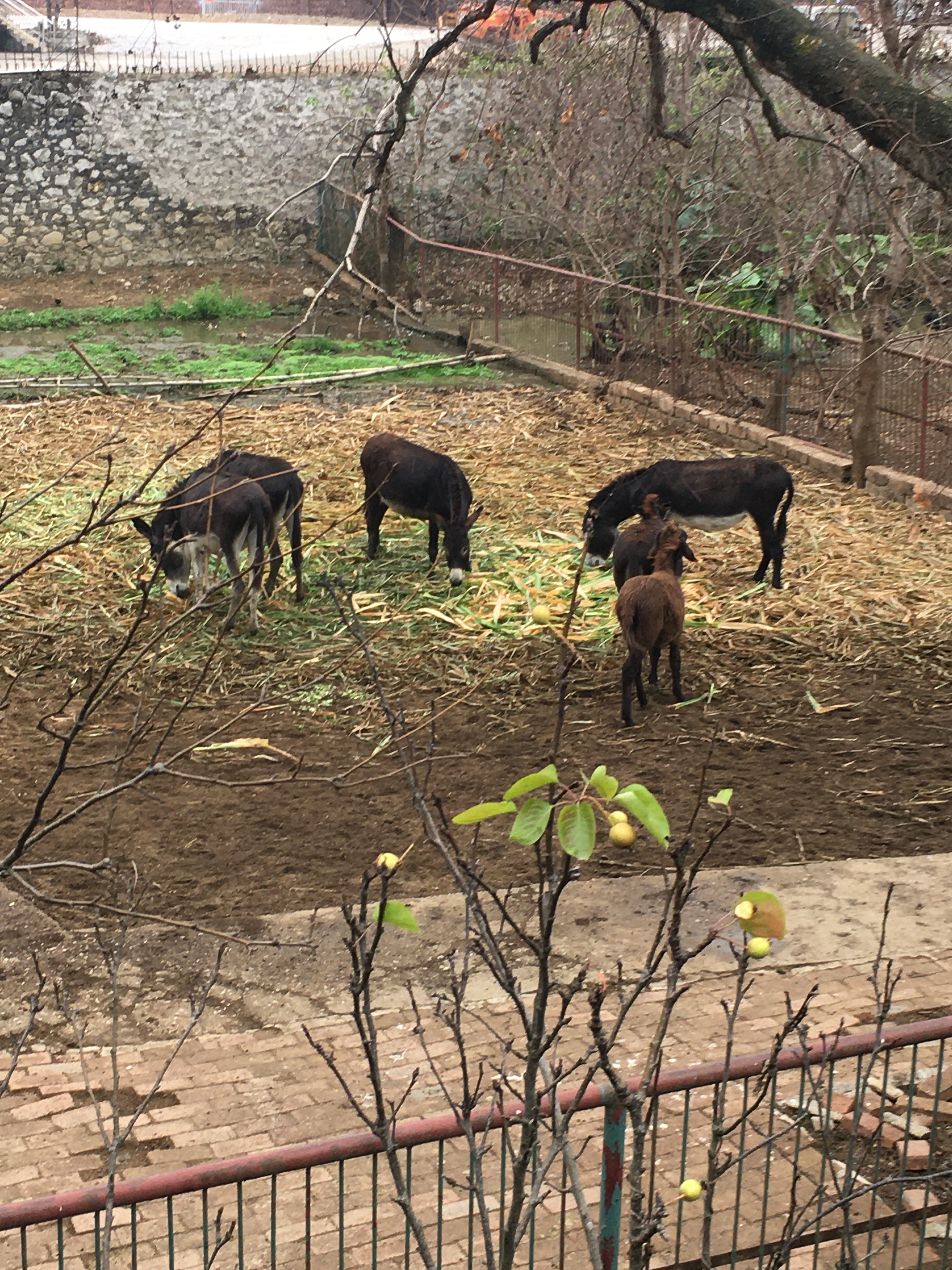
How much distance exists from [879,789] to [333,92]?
80.3 ft

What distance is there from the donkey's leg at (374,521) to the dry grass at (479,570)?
14 centimetres

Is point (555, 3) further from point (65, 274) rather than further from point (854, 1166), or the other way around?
point (65, 274)

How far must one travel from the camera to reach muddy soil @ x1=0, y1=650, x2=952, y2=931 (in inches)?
299

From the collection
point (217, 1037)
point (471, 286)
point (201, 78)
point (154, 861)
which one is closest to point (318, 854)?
point (154, 861)

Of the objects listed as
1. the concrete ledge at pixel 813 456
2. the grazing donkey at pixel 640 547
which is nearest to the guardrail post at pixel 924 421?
the concrete ledge at pixel 813 456

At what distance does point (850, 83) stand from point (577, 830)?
418 cm

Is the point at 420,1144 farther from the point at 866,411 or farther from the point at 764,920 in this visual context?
the point at 866,411

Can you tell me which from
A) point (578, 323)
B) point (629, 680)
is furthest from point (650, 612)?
point (578, 323)

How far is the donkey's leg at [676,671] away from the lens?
31.1ft

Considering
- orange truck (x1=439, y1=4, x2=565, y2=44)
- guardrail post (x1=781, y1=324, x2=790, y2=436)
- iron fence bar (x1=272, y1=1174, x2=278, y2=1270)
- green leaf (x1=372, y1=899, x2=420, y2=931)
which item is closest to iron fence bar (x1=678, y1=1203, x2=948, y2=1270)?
iron fence bar (x1=272, y1=1174, x2=278, y2=1270)

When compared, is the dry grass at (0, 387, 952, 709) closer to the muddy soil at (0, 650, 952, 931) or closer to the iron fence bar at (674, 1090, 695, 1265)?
the muddy soil at (0, 650, 952, 931)

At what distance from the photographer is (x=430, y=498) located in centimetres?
1174

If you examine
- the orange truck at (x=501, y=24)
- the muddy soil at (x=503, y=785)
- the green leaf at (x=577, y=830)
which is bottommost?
the muddy soil at (x=503, y=785)

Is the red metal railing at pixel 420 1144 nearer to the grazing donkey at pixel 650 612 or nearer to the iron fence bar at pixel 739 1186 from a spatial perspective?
the iron fence bar at pixel 739 1186
